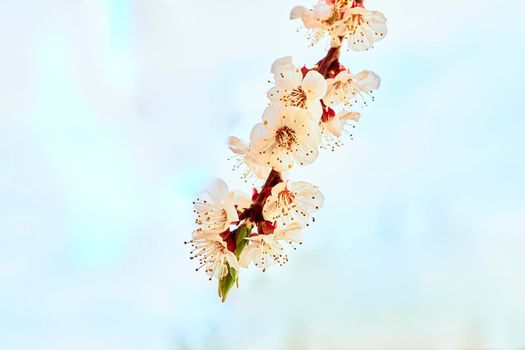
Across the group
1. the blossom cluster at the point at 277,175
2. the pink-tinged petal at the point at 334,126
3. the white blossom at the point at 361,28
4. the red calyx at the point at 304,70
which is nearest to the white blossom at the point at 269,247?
the blossom cluster at the point at 277,175

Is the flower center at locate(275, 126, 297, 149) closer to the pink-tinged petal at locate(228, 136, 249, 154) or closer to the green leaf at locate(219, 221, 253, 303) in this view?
the pink-tinged petal at locate(228, 136, 249, 154)

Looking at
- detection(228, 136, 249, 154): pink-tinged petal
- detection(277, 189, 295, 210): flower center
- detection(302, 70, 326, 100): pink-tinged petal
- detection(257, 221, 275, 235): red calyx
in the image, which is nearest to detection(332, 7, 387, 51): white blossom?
detection(302, 70, 326, 100): pink-tinged petal

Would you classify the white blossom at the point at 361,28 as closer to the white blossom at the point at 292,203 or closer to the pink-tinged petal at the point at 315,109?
the pink-tinged petal at the point at 315,109

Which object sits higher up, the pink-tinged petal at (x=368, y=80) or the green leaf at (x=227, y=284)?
the pink-tinged petal at (x=368, y=80)

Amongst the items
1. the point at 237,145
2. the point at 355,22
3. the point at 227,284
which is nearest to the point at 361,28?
the point at 355,22

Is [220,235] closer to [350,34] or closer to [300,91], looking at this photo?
[300,91]

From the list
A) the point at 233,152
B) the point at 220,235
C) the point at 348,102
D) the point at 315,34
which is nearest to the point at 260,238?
the point at 220,235

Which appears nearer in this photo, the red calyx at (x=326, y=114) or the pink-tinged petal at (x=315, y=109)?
the pink-tinged petal at (x=315, y=109)

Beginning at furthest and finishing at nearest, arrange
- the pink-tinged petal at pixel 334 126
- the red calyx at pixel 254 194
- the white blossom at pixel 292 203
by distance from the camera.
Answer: the pink-tinged petal at pixel 334 126 < the red calyx at pixel 254 194 < the white blossom at pixel 292 203
